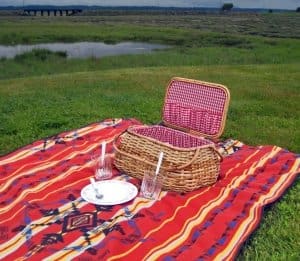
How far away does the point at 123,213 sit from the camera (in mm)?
3451

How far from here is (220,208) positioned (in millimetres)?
3732

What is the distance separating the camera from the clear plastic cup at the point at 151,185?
12.1 feet

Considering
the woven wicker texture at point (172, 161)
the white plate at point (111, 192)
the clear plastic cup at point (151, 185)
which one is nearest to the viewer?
the white plate at point (111, 192)

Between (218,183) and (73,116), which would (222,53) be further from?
(218,183)

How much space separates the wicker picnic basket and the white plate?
1.05 ft

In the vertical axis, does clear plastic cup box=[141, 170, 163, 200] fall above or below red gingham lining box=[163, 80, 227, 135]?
below

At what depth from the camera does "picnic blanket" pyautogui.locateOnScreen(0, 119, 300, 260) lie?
10.0 feet

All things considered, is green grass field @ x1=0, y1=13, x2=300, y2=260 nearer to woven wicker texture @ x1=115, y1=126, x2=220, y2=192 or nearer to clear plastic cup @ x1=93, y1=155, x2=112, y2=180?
woven wicker texture @ x1=115, y1=126, x2=220, y2=192

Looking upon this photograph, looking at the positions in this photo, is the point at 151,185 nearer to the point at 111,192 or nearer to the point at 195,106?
the point at 111,192

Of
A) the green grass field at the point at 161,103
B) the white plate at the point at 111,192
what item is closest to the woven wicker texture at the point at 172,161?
the white plate at the point at 111,192

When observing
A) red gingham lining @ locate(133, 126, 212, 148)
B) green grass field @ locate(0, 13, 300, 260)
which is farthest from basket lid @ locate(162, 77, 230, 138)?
green grass field @ locate(0, 13, 300, 260)

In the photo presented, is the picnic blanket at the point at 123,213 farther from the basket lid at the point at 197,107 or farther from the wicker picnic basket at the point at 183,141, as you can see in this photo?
the basket lid at the point at 197,107

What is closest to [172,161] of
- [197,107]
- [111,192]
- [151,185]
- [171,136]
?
[151,185]

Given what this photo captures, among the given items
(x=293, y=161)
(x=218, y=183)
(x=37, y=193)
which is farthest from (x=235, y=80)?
(x=37, y=193)
